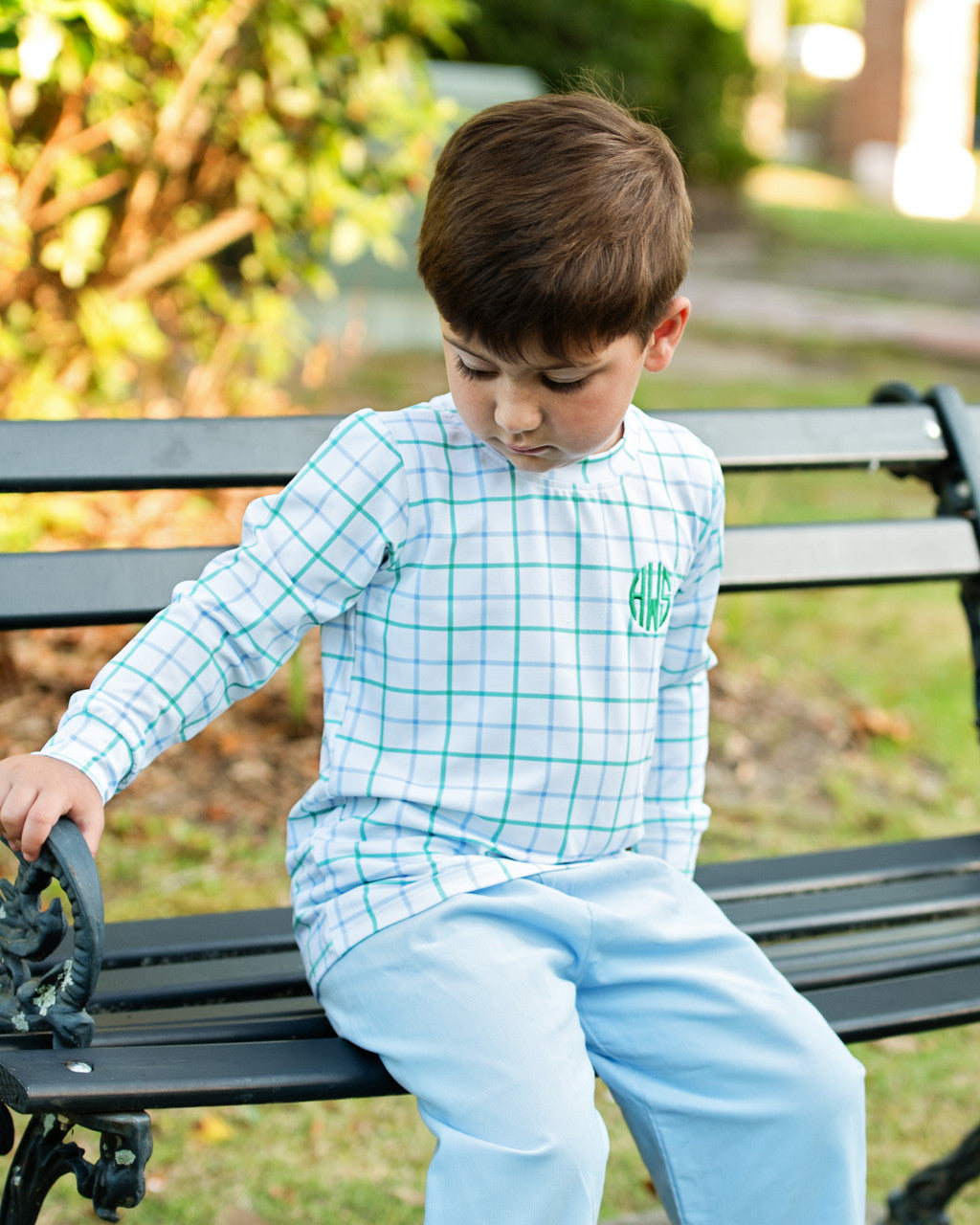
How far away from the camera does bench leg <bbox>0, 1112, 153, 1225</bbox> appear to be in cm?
134

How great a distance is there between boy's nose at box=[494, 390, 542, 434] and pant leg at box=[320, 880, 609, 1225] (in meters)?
0.50

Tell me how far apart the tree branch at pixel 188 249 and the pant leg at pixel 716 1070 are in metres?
2.56

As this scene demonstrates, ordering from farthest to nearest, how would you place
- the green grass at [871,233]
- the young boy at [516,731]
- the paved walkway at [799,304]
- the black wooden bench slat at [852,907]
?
the green grass at [871,233] → the paved walkway at [799,304] → the black wooden bench slat at [852,907] → the young boy at [516,731]

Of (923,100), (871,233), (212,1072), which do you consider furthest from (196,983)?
(923,100)

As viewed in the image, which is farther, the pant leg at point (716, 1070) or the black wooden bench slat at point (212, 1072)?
the pant leg at point (716, 1070)

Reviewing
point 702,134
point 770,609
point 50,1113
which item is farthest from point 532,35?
point 50,1113

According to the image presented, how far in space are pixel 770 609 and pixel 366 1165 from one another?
9.17ft

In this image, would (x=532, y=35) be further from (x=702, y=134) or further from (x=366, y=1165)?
(x=366, y=1165)

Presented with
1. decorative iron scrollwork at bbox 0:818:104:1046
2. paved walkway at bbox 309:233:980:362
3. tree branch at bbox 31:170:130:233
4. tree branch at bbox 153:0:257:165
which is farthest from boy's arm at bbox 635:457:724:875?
paved walkway at bbox 309:233:980:362

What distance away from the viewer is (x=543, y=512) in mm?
1622

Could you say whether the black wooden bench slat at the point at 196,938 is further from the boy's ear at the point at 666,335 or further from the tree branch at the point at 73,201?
the tree branch at the point at 73,201

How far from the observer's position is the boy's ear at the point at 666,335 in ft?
5.10

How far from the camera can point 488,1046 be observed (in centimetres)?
142

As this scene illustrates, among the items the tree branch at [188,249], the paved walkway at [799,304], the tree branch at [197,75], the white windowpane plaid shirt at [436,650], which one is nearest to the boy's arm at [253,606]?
the white windowpane plaid shirt at [436,650]
